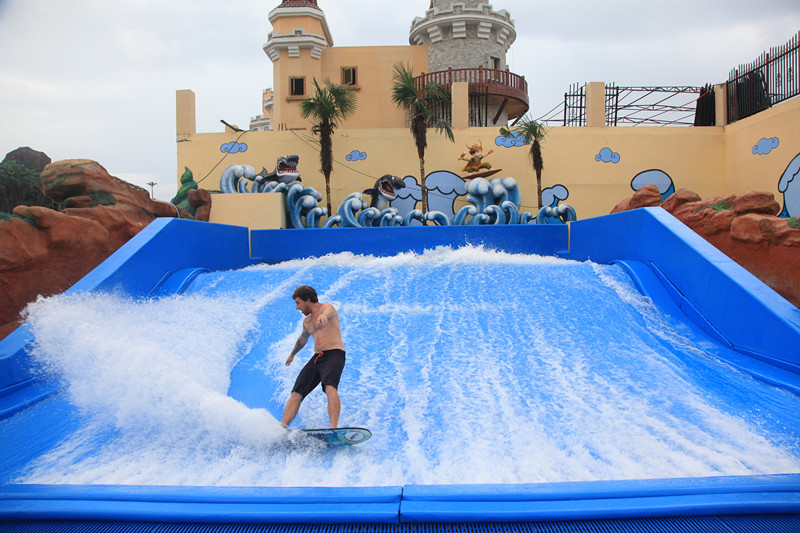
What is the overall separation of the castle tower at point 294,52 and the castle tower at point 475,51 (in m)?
3.89

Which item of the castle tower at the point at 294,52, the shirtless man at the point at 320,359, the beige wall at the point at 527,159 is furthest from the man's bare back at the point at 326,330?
the castle tower at the point at 294,52

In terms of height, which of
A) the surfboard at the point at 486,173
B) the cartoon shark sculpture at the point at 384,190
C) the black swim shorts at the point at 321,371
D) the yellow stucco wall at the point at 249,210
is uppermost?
the surfboard at the point at 486,173

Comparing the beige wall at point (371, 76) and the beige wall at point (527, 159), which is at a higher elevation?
the beige wall at point (371, 76)

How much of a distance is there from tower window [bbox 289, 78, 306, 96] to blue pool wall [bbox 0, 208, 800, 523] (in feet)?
32.2

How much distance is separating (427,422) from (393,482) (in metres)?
0.97

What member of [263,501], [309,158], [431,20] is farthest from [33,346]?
[431,20]

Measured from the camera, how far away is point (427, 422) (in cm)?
435

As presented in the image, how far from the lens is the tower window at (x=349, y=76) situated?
65.8 feet

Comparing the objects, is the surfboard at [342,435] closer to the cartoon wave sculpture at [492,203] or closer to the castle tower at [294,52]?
the cartoon wave sculpture at [492,203]

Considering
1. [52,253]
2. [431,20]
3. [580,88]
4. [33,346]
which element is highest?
[431,20]

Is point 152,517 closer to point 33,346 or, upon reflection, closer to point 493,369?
point 33,346

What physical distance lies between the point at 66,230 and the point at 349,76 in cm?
1467

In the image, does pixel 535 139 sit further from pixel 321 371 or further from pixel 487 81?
pixel 321 371

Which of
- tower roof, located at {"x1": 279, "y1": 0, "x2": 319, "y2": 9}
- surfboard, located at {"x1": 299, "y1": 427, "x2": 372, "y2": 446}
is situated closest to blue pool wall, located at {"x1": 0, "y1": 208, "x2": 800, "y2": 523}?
surfboard, located at {"x1": 299, "y1": 427, "x2": 372, "y2": 446}
